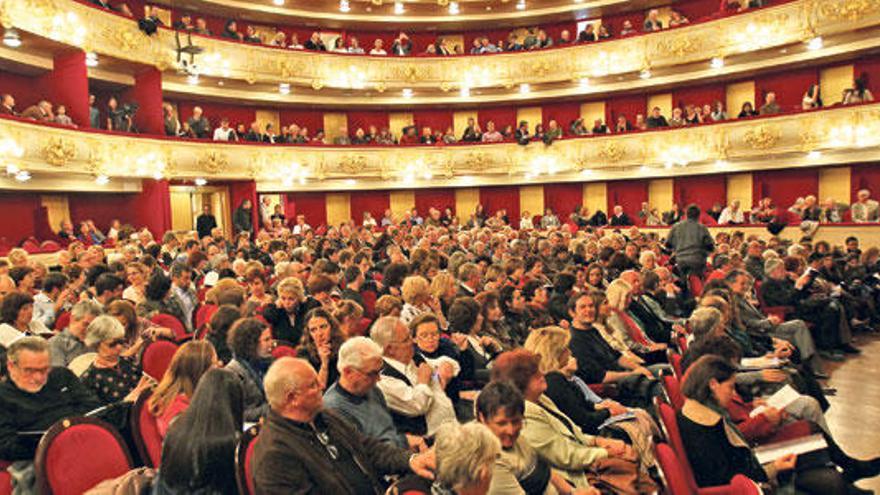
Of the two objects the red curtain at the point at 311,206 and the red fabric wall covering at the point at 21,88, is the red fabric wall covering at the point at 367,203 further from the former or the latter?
the red fabric wall covering at the point at 21,88

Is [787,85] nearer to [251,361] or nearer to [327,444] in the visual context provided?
[251,361]

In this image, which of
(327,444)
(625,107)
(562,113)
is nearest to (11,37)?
(327,444)

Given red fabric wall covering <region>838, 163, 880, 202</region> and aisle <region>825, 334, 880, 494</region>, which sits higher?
red fabric wall covering <region>838, 163, 880, 202</region>

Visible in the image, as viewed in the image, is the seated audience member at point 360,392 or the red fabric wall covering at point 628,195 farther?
the red fabric wall covering at point 628,195

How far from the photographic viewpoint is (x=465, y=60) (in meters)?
20.8

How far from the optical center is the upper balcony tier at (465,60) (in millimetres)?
13844

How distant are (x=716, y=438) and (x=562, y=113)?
19889 mm

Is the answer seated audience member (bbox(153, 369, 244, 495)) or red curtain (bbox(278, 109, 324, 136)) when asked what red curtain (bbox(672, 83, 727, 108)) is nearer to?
red curtain (bbox(278, 109, 324, 136))

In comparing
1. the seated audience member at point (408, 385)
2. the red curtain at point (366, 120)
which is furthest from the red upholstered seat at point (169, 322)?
the red curtain at point (366, 120)

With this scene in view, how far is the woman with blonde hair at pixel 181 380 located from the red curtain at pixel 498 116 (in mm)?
20257

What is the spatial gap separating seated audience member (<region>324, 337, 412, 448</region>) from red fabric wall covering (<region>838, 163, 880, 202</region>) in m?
16.8

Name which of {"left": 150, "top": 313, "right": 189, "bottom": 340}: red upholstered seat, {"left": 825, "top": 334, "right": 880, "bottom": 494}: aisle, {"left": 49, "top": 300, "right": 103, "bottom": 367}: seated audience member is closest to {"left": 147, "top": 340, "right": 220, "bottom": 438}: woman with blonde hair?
{"left": 49, "top": 300, "right": 103, "bottom": 367}: seated audience member

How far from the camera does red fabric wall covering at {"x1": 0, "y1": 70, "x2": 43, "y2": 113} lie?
1370 centimetres

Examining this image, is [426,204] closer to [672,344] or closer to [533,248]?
[533,248]
